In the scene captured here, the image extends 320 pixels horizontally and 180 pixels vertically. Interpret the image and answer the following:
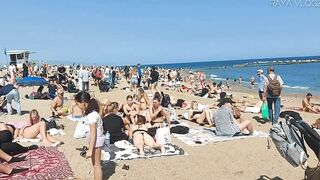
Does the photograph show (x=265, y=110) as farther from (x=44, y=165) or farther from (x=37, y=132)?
(x=44, y=165)

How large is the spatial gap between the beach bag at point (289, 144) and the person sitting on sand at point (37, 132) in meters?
4.82

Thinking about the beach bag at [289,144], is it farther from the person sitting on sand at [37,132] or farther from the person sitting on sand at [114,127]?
the person sitting on sand at [37,132]

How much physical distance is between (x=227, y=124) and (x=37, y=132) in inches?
164

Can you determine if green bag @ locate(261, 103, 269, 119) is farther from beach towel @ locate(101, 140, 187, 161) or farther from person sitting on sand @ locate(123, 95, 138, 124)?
beach towel @ locate(101, 140, 187, 161)

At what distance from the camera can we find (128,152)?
760cm

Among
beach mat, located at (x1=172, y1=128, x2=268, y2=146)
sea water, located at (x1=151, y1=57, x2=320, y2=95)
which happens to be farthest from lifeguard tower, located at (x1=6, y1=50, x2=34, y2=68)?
beach mat, located at (x1=172, y1=128, x2=268, y2=146)

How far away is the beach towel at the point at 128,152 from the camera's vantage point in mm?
7302

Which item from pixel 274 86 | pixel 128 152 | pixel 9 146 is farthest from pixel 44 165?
pixel 274 86

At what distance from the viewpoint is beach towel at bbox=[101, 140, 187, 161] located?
730cm

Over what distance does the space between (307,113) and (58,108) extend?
339 inches

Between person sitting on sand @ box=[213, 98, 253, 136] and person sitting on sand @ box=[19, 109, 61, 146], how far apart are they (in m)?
3.54

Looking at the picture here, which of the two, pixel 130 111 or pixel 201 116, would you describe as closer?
pixel 130 111

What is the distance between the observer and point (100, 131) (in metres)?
5.71

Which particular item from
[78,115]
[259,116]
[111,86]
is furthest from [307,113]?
[111,86]
